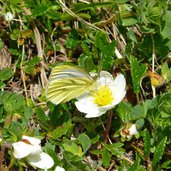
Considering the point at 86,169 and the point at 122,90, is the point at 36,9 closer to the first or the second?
the point at 122,90

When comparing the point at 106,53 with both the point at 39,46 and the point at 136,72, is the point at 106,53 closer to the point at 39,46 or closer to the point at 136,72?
the point at 136,72

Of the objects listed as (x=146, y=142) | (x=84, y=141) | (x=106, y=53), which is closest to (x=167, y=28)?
(x=106, y=53)

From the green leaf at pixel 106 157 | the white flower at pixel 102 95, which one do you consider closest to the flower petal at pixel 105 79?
the white flower at pixel 102 95

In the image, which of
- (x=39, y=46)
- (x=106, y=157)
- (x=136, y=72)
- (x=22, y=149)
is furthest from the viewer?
(x=39, y=46)

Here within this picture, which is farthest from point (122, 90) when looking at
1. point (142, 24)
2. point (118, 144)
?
point (142, 24)

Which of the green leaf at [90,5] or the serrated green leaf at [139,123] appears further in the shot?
the green leaf at [90,5]

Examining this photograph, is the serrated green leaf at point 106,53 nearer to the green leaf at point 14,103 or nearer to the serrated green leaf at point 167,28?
the serrated green leaf at point 167,28
